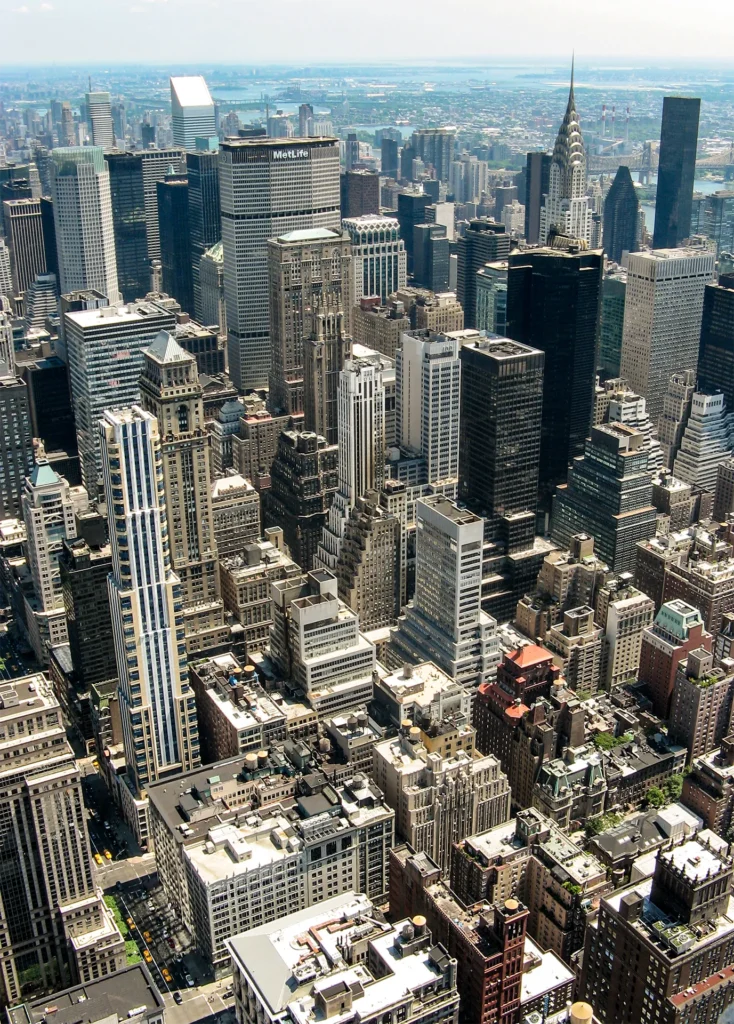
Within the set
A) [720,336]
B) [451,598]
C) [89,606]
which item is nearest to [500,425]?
[451,598]

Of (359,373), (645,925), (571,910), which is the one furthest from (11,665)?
(645,925)

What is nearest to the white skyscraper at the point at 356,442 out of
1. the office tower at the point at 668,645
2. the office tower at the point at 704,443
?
the office tower at the point at 668,645

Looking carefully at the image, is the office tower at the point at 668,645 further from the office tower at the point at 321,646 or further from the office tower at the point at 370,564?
the office tower at the point at 370,564

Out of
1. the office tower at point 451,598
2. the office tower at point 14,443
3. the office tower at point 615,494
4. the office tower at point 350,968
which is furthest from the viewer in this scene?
the office tower at point 14,443

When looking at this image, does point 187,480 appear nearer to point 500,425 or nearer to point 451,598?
point 451,598

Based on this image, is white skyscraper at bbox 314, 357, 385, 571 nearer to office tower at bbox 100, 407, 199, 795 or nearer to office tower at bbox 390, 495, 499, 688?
office tower at bbox 390, 495, 499, 688

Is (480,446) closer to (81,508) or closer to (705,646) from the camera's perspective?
(705,646)

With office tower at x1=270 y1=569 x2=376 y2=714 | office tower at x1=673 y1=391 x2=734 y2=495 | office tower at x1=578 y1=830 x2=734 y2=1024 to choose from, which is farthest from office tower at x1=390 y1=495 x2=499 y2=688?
office tower at x1=673 y1=391 x2=734 y2=495
